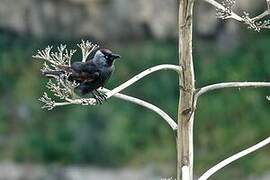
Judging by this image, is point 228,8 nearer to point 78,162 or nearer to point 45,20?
point 78,162

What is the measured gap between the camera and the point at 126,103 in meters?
10.5

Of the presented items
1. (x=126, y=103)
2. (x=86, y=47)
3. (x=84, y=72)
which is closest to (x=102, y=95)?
(x=84, y=72)

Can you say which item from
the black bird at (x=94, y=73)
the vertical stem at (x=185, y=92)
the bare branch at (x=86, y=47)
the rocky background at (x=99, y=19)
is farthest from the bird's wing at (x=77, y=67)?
the rocky background at (x=99, y=19)

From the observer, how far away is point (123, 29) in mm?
11438

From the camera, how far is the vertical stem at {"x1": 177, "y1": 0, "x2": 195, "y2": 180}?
4.33 metres

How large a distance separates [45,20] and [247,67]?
2445 mm

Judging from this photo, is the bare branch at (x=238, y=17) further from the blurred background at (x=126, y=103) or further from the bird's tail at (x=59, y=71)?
the blurred background at (x=126, y=103)

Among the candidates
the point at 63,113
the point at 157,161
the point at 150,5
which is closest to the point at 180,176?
the point at 157,161

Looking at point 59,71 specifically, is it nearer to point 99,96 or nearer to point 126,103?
point 99,96

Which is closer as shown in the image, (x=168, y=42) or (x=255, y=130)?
(x=255, y=130)

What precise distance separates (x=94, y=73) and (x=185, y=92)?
0.45 meters

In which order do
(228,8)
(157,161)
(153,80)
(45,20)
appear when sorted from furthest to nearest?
(45,20), (153,80), (157,161), (228,8)

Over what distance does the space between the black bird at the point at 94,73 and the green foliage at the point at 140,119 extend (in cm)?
518

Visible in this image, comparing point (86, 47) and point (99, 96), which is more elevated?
point (86, 47)
